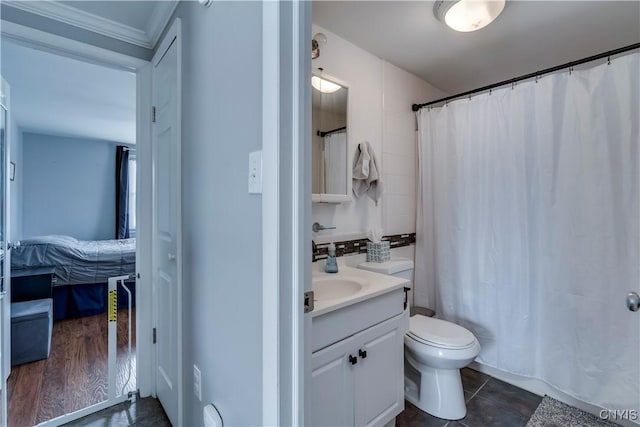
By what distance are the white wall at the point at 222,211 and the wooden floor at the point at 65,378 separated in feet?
3.24

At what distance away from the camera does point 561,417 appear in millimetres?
1646

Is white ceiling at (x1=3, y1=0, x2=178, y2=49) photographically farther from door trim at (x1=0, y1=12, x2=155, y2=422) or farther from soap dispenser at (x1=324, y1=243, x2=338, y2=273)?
soap dispenser at (x1=324, y1=243, x2=338, y2=273)

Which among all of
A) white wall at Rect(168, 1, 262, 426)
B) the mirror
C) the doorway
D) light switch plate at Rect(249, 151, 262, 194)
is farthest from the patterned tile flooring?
light switch plate at Rect(249, 151, 262, 194)

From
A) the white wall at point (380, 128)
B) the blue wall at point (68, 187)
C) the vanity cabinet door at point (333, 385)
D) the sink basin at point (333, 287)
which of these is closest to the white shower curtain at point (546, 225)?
the white wall at point (380, 128)

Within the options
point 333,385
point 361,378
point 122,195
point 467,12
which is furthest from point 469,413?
point 122,195

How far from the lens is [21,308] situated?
2.32 m

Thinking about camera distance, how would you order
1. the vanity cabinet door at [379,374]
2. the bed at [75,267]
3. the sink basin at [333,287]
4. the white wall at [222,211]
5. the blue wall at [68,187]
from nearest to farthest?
the white wall at [222,211]
the vanity cabinet door at [379,374]
the sink basin at [333,287]
the bed at [75,267]
the blue wall at [68,187]

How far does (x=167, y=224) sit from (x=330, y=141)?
1036mm

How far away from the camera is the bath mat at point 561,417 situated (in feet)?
5.22

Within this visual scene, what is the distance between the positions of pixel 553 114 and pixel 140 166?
8.03 feet

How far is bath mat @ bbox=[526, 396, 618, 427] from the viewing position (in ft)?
5.22

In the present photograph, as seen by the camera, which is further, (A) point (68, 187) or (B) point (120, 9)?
(A) point (68, 187)

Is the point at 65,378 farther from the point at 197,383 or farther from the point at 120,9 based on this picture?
the point at 120,9

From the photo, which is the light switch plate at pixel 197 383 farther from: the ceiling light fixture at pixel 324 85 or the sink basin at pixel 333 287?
the ceiling light fixture at pixel 324 85
